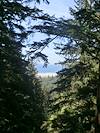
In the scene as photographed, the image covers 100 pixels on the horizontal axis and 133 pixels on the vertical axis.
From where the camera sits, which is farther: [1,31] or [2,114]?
[2,114]

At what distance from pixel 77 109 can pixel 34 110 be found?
4545 millimetres

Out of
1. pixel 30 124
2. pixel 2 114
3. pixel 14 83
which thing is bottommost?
pixel 30 124

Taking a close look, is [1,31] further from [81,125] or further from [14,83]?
[81,125]

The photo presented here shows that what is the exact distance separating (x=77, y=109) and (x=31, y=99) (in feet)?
12.4

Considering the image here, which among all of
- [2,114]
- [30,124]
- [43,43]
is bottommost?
[30,124]

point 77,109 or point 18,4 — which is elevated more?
point 18,4

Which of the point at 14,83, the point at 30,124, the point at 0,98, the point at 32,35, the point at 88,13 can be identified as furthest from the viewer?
the point at 30,124

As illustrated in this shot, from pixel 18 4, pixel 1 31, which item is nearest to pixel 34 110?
pixel 1 31

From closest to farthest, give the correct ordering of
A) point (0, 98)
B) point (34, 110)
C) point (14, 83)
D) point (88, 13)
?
point (88, 13) → point (0, 98) → point (14, 83) → point (34, 110)

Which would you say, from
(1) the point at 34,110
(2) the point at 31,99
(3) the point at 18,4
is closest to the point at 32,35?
(3) the point at 18,4

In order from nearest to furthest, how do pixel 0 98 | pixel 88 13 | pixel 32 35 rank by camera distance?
pixel 32 35 → pixel 88 13 → pixel 0 98

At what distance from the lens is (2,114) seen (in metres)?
16.8

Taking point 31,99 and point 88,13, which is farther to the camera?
point 31,99

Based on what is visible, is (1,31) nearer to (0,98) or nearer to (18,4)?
(18,4)
